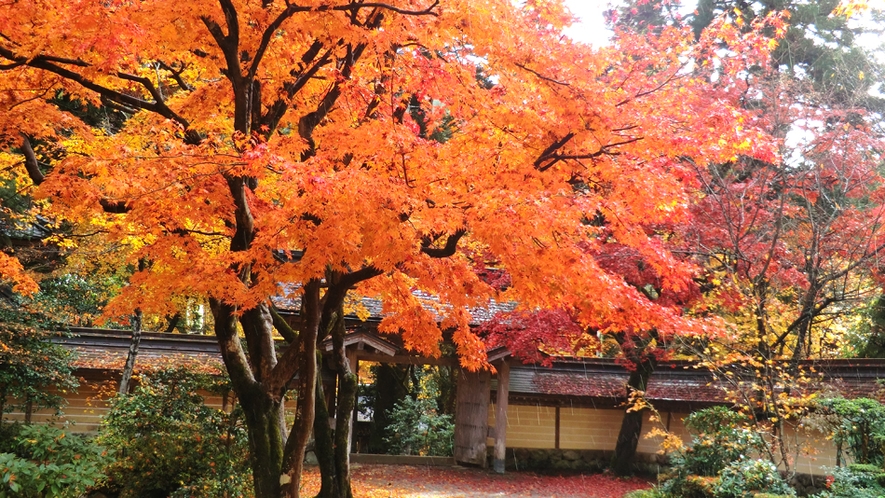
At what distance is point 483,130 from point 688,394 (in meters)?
10.4

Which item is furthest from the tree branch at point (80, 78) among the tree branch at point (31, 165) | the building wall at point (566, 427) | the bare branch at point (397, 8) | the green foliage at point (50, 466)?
the building wall at point (566, 427)

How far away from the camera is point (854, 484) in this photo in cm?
919

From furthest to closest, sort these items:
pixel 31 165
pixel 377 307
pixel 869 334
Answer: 1. pixel 377 307
2. pixel 869 334
3. pixel 31 165

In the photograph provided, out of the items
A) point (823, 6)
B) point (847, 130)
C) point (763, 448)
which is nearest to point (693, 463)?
point (763, 448)

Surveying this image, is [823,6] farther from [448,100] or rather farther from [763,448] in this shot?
[448,100]

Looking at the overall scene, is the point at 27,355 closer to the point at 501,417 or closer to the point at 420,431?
the point at 420,431

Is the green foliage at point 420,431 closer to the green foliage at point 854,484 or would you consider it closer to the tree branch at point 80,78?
the green foliage at point 854,484

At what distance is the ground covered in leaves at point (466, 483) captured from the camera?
13.1 meters

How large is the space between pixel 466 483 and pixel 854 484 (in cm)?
745

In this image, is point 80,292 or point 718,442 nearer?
point 718,442

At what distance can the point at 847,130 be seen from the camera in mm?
10836

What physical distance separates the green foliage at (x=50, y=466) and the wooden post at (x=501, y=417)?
29.5 feet

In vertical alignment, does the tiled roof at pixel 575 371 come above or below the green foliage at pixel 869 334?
below

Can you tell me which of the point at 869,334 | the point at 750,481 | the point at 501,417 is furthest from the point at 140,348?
the point at 869,334
